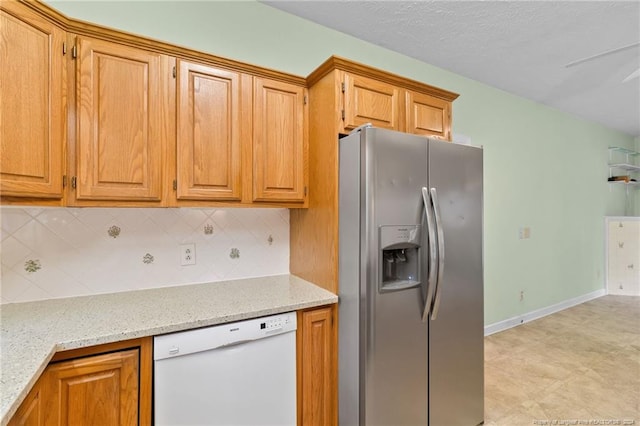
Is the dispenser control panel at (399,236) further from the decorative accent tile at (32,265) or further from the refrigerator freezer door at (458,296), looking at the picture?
the decorative accent tile at (32,265)

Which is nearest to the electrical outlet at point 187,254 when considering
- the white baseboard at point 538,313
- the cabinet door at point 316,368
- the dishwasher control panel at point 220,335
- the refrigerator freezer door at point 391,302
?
the dishwasher control panel at point 220,335

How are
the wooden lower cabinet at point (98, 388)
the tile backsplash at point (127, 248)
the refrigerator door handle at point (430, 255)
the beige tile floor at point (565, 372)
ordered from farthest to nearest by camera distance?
the beige tile floor at point (565, 372), the refrigerator door handle at point (430, 255), the tile backsplash at point (127, 248), the wooden lower cabinet at point (98, 388)

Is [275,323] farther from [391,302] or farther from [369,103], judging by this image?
[369,103]

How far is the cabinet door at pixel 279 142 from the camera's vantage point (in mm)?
1782

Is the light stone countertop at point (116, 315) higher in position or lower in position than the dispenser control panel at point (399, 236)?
lower

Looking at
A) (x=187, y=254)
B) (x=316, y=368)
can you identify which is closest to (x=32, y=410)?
(x=187, y=254)

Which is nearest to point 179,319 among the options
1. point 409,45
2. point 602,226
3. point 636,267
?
point 409,45

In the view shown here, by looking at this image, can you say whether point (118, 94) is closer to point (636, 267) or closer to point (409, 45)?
point (409, 45)

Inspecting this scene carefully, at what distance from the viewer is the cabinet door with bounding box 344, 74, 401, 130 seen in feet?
5.67

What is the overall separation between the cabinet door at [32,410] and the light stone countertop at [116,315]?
0.10m

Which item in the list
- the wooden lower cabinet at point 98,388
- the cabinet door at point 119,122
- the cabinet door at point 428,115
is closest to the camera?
the wooden lower cabinet at point 98,388

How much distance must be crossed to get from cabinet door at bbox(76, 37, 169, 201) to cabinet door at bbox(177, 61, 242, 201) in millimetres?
103

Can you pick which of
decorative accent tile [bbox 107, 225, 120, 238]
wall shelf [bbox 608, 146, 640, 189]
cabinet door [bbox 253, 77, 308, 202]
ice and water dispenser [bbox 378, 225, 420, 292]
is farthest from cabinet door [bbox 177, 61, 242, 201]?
wall shelf [bbox 608, 146, 640, 189]

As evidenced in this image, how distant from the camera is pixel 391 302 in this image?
1587mm
